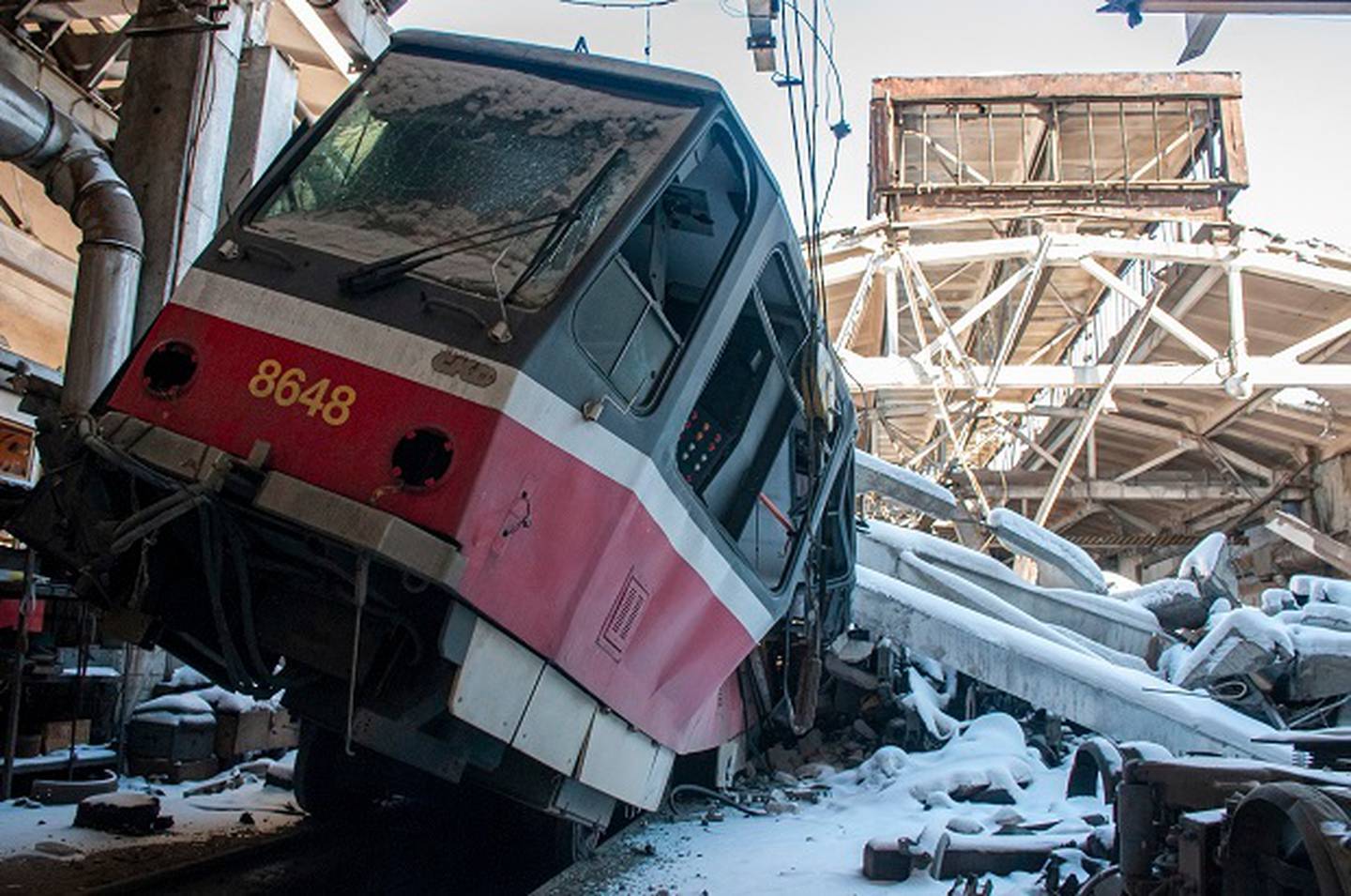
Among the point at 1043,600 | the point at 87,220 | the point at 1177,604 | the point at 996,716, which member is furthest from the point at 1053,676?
the point at 87,220

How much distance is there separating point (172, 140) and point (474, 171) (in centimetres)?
535

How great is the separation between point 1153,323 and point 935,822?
465 inches

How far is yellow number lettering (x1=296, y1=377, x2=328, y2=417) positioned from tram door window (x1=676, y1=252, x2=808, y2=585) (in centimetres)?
161

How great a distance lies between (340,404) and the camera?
3443 millimetres

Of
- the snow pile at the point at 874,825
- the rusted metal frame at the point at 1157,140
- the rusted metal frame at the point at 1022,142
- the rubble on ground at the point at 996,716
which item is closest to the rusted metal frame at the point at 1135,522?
the rusted metal frame at the point at 1022,142

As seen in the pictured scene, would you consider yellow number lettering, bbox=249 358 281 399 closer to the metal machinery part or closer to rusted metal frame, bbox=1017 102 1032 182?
the metal machinery part

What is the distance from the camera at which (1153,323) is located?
15.5 metres

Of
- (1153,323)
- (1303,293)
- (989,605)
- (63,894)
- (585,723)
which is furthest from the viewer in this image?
(1153,323)

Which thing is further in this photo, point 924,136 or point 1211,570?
point 924,136

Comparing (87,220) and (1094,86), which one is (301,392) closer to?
(87,220)

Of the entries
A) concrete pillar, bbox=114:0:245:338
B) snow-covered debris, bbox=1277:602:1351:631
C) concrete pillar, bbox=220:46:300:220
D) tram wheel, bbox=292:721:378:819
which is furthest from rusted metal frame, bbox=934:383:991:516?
tram wheel, bbox=292:721:378:819

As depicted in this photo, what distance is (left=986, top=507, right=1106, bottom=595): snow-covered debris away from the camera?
416 inches

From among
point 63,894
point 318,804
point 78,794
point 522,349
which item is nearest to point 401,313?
point 522,349

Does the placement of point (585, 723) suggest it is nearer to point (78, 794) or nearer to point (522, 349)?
point (522, 349)
